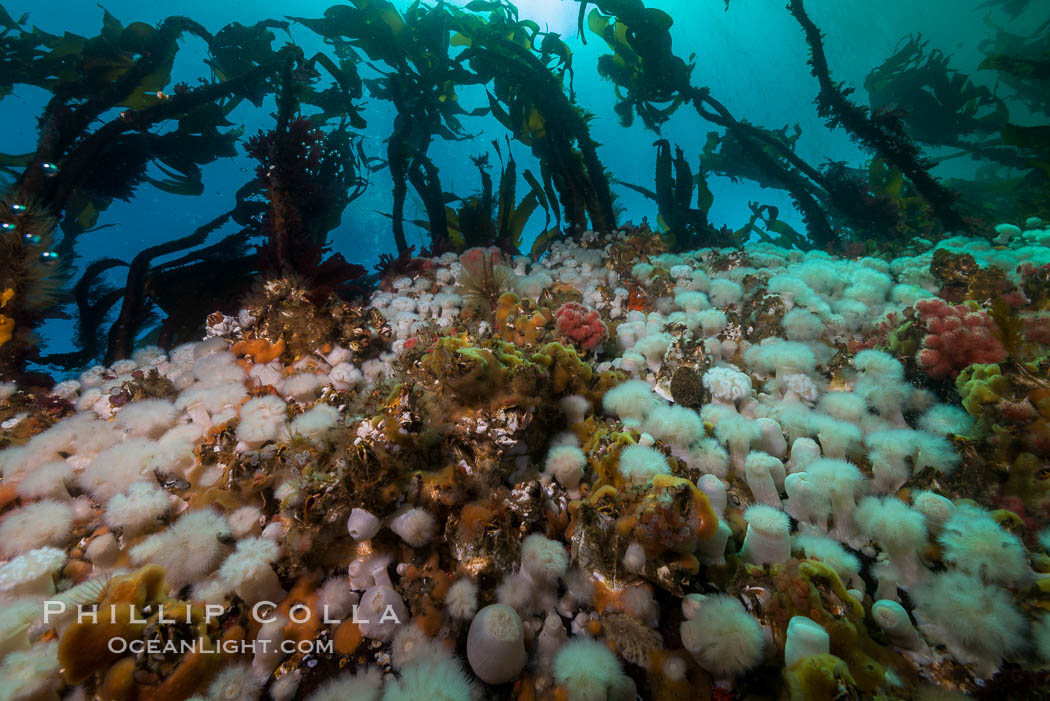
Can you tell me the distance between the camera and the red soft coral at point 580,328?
4336mm

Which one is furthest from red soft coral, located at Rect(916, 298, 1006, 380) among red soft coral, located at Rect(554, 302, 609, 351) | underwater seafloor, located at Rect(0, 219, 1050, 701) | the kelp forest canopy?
the kelp forest canopy

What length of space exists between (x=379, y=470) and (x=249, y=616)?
3.55 ft

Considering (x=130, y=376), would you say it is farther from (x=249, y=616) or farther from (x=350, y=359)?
(x=249, y=616)

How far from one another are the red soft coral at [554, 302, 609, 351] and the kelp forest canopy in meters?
3.25

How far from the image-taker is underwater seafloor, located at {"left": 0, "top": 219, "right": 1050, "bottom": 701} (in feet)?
5.97

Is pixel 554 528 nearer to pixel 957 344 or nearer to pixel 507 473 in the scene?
pixel 507 473

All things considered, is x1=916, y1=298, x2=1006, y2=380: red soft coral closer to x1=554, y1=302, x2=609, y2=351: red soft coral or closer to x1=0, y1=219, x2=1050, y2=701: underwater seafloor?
x1=0, y1=219, x2=1050, y2=701: underwater seafloor

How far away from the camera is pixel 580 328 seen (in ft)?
14.3

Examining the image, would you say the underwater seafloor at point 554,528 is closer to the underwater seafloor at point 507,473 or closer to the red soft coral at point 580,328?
the underwater seafloor at point 507,473

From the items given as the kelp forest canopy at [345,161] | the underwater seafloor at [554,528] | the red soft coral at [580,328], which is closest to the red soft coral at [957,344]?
the underwater seafloor at [554,528]

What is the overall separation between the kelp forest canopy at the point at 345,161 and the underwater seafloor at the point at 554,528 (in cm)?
261

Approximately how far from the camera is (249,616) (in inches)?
86.3

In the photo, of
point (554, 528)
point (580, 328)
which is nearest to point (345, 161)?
point (580, 328)

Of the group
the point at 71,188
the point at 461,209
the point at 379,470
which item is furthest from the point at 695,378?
the point at 71,188
